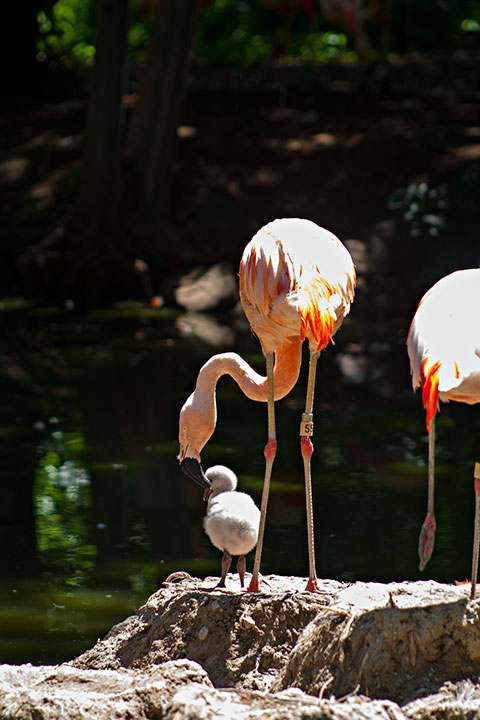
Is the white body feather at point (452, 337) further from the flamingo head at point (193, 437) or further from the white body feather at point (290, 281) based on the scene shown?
the flamingo head at point (193, 437)

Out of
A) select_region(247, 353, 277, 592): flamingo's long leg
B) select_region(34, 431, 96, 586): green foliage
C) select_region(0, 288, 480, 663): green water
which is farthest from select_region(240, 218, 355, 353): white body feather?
select_region(34, 431, 96, 586): green foliage

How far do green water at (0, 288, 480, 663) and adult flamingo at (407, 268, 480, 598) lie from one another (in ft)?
6.17

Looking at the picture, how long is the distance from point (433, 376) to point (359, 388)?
6.10 meters

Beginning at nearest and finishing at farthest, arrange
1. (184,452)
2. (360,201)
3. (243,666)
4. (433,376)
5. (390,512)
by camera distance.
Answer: (433,376) < (243,666) < (184,452) < (390,512) < (360,201)

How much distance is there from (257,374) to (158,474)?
289cm

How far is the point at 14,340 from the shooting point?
11414mm

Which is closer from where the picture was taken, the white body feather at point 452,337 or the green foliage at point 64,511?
the white body feather at point 452,337

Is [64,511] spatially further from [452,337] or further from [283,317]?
[452,337]

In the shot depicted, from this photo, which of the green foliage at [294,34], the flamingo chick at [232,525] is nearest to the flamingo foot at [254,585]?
the flamingo chick at [232,525]

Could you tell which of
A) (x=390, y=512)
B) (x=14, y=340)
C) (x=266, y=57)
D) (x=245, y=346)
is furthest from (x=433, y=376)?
(x=266, y=57)

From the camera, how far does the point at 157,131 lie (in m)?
14.0

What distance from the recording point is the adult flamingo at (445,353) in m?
3.83

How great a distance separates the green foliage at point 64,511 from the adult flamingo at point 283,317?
1482mm

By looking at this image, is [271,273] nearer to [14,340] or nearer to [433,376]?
[433,376]
